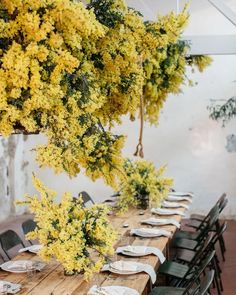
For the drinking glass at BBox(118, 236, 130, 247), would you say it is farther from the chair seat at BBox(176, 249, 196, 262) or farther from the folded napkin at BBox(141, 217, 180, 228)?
the chair seat at BBox(176, 249, 196, 262)

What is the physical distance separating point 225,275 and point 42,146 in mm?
4901

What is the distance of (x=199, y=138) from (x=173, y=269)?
4792 millimetres

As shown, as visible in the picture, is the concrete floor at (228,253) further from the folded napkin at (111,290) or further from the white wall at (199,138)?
the folded napkin at (111,290)

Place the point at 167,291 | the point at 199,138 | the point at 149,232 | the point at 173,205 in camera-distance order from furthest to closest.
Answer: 1. the point at 199,138
2. the point at 173,205
3. the point at 149,232
4. the point at 167,291

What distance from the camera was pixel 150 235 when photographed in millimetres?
5402

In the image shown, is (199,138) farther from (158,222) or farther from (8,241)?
(8,241)

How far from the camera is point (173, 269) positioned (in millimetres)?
5375

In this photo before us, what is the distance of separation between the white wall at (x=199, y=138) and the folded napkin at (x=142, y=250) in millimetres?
5135

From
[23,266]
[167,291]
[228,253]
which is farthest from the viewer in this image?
[228,253]

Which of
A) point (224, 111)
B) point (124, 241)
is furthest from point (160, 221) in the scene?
point (224, 111)

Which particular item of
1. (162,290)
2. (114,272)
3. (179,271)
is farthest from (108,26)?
(179,271)

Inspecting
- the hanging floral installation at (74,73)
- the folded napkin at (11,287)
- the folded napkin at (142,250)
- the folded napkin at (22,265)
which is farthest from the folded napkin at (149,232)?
the hanging floral installation at (74,73)

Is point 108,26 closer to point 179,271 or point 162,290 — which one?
point 162,290

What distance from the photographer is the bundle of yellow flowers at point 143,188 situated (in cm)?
660
